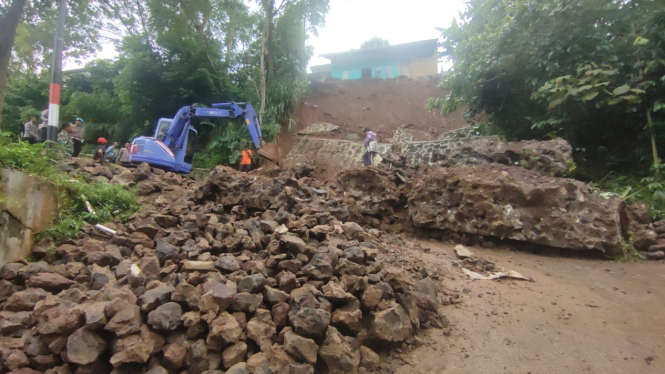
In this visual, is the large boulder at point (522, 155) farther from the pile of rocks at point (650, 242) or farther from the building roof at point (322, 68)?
the building roof at point (322, 68)

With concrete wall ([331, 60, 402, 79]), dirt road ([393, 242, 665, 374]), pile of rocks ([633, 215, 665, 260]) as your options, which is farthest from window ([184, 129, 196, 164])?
concrete wall ([331, 60, 402, 79])

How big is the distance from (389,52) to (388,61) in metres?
0.58

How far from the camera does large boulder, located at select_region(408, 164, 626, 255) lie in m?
4.76

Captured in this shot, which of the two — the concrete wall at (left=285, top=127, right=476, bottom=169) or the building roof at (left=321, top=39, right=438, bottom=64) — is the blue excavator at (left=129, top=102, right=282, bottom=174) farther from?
the building roof at (left=321, top=39, right=438, bottom=64)

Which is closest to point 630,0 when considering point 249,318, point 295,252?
point 295,252

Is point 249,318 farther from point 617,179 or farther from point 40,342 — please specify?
point 617,179

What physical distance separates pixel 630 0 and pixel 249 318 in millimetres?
9341

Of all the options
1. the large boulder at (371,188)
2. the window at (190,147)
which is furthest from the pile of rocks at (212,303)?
the window at (190,147)

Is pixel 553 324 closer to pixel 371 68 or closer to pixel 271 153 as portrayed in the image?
pixel 271 153

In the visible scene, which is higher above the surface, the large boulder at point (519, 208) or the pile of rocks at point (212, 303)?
the large boulder at point (519, 208)

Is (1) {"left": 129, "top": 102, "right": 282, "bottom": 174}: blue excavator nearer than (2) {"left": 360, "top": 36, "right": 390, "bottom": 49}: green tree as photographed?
Yes

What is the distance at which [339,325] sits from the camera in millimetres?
2434

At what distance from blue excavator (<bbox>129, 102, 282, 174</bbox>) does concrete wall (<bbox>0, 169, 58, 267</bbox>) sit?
555 cm

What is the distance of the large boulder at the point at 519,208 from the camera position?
15.6ft
